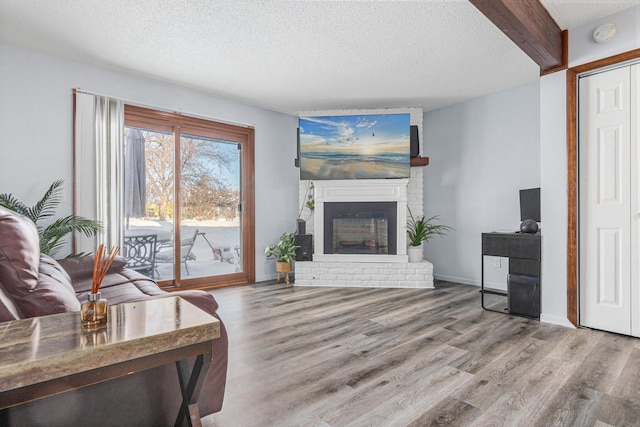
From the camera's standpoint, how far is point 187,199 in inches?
169

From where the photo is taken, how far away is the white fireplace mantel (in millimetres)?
4566

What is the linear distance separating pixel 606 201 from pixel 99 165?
455cm

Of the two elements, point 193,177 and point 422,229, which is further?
point 422,229

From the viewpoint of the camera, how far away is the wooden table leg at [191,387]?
3.93ft

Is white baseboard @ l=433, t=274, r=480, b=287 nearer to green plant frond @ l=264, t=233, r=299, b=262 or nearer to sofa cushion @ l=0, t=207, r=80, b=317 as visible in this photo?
green plant frond @ l=264, t=233, r=299, b=262

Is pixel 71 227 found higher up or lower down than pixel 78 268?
higher up

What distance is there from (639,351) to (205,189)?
4.40 metres

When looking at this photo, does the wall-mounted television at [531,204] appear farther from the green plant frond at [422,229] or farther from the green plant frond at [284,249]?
the green plant frond at [284,249]

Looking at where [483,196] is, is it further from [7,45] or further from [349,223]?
[7,45]

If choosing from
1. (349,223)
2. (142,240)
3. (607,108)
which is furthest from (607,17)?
(142,240)

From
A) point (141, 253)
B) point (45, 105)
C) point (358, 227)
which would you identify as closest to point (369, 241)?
point (358, 227)

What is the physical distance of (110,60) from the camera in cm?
332

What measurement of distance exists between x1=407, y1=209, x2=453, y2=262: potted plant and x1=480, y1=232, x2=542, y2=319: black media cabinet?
4.11 feet

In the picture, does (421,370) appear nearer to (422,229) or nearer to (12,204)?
(422,229)
